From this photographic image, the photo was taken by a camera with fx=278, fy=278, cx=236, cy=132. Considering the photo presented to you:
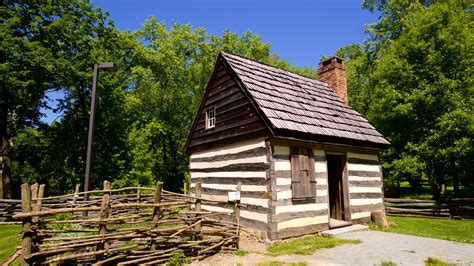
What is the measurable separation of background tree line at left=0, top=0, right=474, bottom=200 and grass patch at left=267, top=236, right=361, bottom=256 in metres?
9.01

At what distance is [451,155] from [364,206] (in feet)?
25.4

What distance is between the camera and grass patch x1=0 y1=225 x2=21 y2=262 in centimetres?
741

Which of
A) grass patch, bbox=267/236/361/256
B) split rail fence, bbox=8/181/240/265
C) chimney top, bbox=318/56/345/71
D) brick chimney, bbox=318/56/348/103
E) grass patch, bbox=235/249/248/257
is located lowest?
grass patch, bbox=235/249/248/257

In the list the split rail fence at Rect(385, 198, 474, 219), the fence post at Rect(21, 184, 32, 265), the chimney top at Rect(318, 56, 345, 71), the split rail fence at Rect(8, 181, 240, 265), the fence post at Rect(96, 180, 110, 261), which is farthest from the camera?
the chimney top at Rect(318, 56, 345, 71)

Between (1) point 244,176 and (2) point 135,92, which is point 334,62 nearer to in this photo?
(1) point 244,176

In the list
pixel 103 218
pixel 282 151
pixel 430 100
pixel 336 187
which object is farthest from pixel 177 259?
pixel 430 100

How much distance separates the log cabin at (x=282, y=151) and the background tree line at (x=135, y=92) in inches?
233

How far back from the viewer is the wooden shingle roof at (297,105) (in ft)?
28.7

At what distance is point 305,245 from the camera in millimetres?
7523

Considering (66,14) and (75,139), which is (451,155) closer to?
(75,139)

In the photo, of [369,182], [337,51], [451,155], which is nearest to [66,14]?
[369,182]

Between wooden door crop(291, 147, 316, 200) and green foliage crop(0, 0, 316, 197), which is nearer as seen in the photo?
wooden door crop(291, 147, 316, 200)

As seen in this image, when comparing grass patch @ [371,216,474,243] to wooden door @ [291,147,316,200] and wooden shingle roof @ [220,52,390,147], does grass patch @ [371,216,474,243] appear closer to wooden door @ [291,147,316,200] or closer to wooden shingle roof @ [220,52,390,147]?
wooden shingle roof @ [220,52,390,147]

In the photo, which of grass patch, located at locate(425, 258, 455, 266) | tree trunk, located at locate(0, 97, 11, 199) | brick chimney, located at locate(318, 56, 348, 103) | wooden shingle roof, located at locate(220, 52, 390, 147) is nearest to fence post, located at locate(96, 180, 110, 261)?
wooden shingle roof, located at locate(220, 52, 390, 147)
